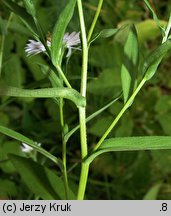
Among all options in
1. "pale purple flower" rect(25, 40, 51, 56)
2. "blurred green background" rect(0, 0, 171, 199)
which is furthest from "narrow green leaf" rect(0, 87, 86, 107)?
"blurred green background" rect(0, 0, 171, 199)

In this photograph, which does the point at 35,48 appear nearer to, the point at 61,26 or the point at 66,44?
the point at 66,44

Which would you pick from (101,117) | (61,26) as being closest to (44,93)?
(61,26)

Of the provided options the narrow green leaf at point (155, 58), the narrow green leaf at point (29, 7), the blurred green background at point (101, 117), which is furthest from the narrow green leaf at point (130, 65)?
the blurred green background at point (101, 117)

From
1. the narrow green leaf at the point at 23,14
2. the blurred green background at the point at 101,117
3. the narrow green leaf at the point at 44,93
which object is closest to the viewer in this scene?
the narrow green leaf at the point at 44,93

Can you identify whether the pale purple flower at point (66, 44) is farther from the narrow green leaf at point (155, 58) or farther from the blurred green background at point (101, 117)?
the blurred green background at point (101, 117)

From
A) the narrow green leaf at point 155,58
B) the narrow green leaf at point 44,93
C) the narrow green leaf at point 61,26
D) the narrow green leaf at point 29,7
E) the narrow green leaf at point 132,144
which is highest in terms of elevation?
the narrow green leaf at point 29,7
